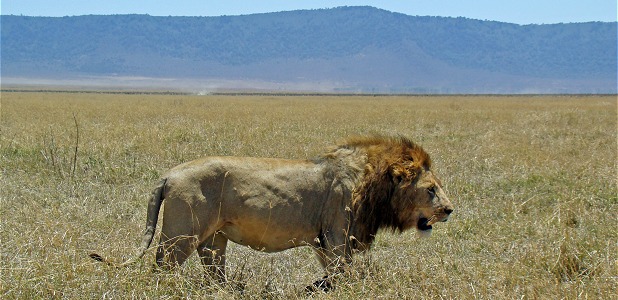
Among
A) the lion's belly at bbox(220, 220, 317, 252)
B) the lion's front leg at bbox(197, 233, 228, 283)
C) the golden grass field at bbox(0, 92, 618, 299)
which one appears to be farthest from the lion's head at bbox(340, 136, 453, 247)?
the lion's front leg at bbox(197, 233, 228, 283)

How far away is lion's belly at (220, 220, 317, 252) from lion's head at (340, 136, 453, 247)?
0.50m

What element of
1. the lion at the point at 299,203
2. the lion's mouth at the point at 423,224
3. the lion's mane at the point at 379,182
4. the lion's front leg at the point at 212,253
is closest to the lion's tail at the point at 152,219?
the lion at the point at 299,203

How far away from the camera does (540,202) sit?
31.6 ft

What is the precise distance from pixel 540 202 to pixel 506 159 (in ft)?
12.4

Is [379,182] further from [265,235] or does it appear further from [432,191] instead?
[265,235]

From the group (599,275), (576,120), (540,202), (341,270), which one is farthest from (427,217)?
(576,120)

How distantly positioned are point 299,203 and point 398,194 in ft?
2.71

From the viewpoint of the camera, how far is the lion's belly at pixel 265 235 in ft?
17.7

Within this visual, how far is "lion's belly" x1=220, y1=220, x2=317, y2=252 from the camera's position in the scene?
540 cm

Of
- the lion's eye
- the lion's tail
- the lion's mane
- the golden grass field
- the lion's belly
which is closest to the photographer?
the golden grass field

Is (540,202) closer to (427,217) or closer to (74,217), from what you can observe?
(427,217)

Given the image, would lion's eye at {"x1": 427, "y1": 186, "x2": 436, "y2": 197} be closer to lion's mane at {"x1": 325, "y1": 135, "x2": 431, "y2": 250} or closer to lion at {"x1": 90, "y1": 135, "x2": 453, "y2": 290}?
lion at {"x1": 90, "y1": 135, "x2": 453, "y2": 290}

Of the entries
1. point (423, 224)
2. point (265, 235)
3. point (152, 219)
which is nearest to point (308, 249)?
point (423, 224)

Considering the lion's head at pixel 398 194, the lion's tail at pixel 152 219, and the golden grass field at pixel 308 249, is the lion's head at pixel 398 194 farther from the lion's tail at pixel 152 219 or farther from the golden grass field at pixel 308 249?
the lion's tail at pixel 152 219
